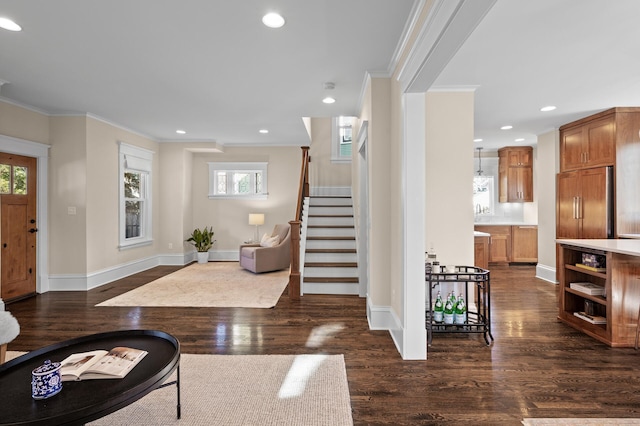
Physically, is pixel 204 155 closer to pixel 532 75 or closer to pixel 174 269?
pixel 174 269

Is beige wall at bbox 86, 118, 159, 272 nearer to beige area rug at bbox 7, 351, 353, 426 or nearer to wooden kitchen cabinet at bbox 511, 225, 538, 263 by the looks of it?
beige area rug at bbox 7, 351, 353, 426

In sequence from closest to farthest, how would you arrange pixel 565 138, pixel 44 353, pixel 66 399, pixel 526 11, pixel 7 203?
pixel 66 399 < pixel 44 353 < pixel 526 11 < pixel 7 203 < pixel 565 138

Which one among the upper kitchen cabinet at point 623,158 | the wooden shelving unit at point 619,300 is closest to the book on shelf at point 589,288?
the wooden shelving unit at point 619,300

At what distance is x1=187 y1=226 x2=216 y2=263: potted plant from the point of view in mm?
7434

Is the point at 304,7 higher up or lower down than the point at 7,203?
higher up

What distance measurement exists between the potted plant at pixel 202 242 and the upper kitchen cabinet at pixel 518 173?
6957 millimetres

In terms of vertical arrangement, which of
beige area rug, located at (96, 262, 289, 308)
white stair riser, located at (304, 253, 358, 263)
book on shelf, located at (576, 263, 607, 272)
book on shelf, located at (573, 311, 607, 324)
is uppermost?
book on shelf, located at (576, 263, 607, 272)

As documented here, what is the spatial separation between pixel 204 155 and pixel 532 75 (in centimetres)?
663

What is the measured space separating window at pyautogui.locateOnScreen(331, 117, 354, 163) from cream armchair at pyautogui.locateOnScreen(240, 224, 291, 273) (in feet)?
7.26

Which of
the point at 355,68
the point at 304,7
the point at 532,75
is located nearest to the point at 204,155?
the point at 355,68

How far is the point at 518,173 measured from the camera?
7.54 metres

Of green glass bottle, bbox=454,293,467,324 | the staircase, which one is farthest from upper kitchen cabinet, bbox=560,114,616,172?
the staircase

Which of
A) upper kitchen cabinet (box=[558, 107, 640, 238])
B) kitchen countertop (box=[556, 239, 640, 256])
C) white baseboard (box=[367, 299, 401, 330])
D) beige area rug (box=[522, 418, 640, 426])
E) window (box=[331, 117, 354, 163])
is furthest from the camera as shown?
window (box=[331, 117, 354, 163])

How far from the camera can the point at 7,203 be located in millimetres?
4465
